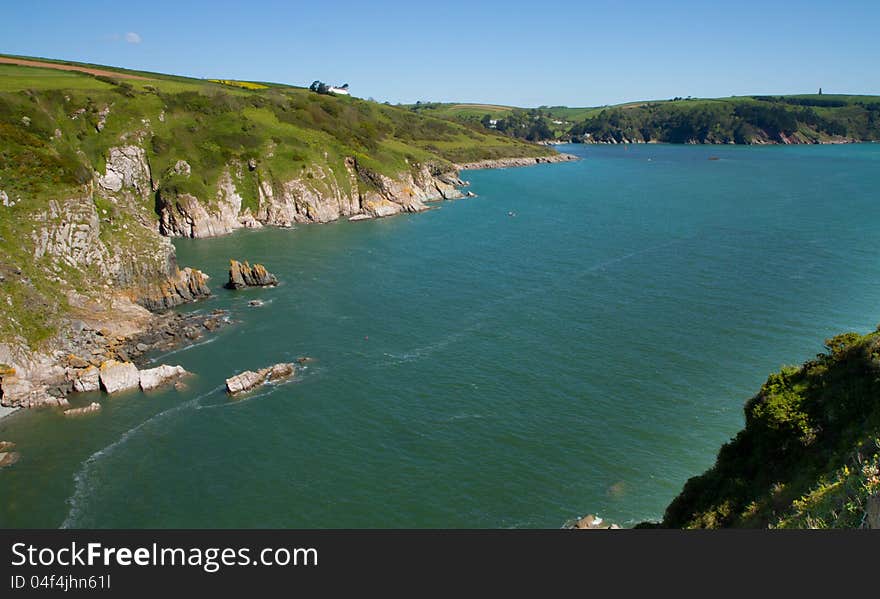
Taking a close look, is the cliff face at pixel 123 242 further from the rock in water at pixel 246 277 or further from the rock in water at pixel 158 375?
the rock in water at pixel 158 375

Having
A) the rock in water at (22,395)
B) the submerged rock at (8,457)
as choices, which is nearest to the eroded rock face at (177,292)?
the rock in water at (22,395)

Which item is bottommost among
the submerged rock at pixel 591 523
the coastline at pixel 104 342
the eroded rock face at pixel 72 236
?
the submerged rock at pixel 591 523

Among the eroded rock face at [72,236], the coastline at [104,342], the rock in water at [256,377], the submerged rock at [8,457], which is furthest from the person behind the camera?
the eroded rock face at [72,236]

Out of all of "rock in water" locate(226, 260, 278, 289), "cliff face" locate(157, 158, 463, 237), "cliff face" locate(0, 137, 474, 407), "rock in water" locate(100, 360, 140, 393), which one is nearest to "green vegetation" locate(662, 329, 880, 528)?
"rock in water" locate(100, 360, 140, 393)

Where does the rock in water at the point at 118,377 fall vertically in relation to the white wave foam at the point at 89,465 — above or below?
above

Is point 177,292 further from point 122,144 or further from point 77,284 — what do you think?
point 122,144
